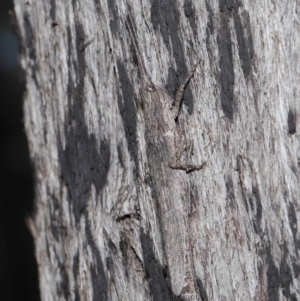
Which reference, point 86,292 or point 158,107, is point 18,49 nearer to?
point 158,107

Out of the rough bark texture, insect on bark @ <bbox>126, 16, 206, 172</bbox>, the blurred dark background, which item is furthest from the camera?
the blurred dark background

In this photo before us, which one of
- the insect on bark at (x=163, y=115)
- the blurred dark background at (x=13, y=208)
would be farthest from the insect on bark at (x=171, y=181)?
the blurred dark background at (x=13, y=208)

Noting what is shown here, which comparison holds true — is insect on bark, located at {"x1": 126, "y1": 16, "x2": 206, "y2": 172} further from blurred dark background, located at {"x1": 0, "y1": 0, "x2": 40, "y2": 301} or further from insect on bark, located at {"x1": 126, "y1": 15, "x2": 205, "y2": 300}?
blurred dark background, located at {"x1": 0, "y1": 0, "x2": 40, "y2": 301}

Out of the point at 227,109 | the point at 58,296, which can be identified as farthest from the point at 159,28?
the point at 58,296

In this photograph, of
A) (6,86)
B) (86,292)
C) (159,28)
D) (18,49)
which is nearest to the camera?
(159,28)

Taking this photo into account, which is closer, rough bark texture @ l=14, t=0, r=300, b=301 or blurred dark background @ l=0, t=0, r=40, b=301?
rough bark texture @ l=14, t=0, r=300, b=301

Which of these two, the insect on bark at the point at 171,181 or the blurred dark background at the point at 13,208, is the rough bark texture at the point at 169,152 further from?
the blurred dark background at the point at 13,208

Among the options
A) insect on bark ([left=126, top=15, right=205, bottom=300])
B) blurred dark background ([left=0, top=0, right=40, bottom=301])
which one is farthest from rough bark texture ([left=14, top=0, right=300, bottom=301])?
blurred dark background ([left=0, top=0, right=40, bottom=301])
